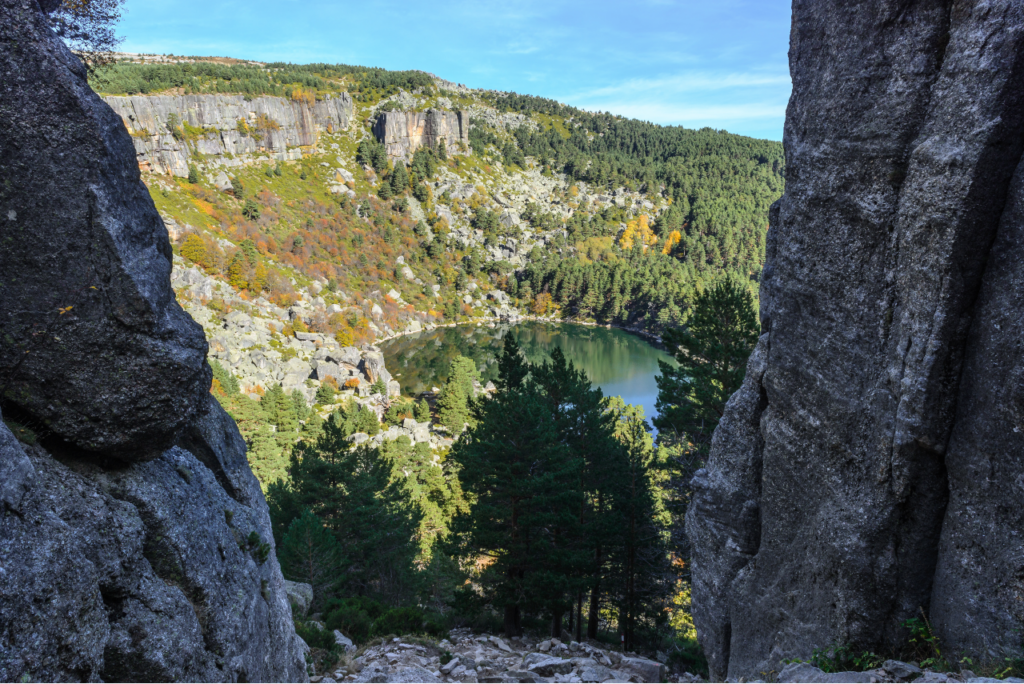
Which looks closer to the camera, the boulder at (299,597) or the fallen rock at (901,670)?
the fallen rock at (901,670)

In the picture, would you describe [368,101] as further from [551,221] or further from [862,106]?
[862,106]

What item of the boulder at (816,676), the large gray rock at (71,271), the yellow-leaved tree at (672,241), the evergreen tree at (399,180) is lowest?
the boulder at (816,676)

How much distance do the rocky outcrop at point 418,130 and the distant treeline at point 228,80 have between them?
85.4 ft

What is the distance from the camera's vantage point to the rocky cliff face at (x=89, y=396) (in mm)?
4359

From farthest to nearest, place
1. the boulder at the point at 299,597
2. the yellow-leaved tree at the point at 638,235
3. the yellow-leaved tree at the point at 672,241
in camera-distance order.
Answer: the yellow-leaved tree at the point at 638,235 → the yellow-leaved tree at the point at 672,241 → the boulder at the point at 299,597

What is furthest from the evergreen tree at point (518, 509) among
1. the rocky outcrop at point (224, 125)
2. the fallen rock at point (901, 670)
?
the rocky outcrop at point (224, 125)

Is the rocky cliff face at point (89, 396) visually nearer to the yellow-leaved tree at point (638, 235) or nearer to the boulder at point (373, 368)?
the boulder at point (373, 368)

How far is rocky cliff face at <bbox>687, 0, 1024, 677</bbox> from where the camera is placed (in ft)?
21.9

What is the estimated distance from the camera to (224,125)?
130500 millimetres

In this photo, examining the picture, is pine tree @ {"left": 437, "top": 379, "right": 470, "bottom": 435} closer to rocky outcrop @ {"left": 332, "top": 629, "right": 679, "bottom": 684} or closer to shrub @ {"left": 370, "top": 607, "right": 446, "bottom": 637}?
shrub @ {"left": 370, "top": 607, "right": 446, "bottom": 637}

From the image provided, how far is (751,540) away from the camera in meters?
11.3

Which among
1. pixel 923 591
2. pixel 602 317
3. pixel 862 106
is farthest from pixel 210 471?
pixel 602 317

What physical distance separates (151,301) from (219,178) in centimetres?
13401

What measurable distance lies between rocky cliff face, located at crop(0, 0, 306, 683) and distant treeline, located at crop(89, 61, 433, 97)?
131 metres
